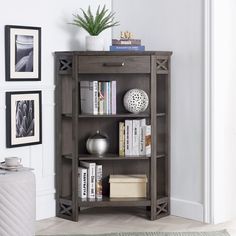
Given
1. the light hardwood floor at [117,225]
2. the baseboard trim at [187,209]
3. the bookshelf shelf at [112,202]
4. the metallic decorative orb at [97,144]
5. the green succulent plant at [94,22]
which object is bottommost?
the light hardwood floor at [117,225]

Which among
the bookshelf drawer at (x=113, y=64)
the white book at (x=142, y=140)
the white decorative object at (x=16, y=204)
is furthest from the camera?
the white book at (x=142, y=140)

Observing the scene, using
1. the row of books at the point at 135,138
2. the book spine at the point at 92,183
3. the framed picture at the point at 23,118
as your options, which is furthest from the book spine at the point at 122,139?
the framed picture at the point at 23,118

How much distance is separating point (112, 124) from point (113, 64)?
0.59 m

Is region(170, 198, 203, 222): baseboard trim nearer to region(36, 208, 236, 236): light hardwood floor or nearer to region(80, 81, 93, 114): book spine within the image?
region(36, 208, 236, 236): light hardwood floor

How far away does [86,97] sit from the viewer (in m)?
4.74

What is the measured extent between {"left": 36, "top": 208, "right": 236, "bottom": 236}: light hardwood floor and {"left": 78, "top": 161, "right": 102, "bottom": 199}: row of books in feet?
0.61

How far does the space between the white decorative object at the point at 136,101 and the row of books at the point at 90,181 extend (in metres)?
0.52

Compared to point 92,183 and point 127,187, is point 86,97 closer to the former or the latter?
point 92,183

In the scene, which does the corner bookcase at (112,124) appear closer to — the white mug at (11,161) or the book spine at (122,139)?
the book spine at (122,139)

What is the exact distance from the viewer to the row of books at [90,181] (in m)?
4.75

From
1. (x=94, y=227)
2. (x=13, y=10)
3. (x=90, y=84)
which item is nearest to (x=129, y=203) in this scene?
(x=94, y=227)

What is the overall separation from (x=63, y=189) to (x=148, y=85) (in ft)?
3.50
